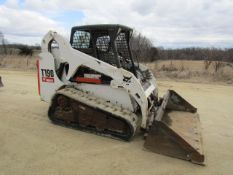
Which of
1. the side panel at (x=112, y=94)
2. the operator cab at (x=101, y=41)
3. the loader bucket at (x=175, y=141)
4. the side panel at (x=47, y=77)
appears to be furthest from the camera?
the side panel at (x=47, y=77)

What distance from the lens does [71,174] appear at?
3.42 m

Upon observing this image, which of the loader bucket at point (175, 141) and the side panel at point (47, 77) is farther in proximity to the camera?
the side panel at point (47, 77)

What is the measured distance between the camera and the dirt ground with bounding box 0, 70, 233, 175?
11.8ft

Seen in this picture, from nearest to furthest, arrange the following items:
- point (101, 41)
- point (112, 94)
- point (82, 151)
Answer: point (82, 151)
point (112, 94)
point (101, 41)

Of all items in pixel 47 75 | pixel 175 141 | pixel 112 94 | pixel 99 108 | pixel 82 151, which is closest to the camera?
pixel 175 141

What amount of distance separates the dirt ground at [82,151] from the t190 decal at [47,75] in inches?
31.2

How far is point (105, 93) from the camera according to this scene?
4852 millimetres

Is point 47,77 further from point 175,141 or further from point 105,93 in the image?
point 175,141

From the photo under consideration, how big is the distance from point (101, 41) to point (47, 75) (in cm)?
126

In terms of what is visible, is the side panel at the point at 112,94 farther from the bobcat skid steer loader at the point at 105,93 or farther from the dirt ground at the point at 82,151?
the dirt ground at the point at 82,151

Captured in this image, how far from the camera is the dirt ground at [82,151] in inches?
141

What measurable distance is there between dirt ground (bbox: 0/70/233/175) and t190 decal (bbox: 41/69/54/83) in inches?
31.2

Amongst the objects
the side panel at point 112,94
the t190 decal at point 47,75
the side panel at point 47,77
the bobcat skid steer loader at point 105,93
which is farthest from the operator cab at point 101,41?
the t190 decal at point 47,75

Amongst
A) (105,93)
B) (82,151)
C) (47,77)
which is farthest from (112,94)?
(47,77)
